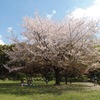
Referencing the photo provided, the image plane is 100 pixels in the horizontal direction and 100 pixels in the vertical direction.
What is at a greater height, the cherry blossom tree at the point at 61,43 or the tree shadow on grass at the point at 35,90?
the cherry blossom tree at the point at 61,43

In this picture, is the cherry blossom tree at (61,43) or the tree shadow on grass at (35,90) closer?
the tree shadow on grass at (35,90)

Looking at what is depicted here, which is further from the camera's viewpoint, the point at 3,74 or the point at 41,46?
the point at 3,74

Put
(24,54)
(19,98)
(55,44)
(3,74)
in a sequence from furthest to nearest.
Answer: (3,74), (24,54), (55,44), (19,98)

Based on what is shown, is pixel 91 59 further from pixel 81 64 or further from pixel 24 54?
pixel 24 54

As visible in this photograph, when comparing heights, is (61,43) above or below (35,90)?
above

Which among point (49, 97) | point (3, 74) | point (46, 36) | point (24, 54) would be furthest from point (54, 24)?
point (3, 74)

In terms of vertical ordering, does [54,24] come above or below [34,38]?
above

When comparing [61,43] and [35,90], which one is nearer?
[35,90]

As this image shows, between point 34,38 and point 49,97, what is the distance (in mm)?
14933

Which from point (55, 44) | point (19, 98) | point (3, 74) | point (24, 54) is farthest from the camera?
point (3, 74)

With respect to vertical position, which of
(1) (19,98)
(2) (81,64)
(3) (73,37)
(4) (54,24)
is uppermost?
(4) (54,24)

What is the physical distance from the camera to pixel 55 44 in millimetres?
31828

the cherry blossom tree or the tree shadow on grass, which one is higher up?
the cherry blossom tree

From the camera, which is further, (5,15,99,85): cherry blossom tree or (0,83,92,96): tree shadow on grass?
(5,15,99,85): cherry blossom tree
